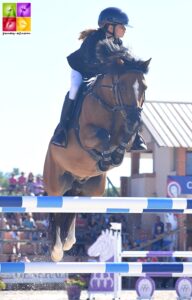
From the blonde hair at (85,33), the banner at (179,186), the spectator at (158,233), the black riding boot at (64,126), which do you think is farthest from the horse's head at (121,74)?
the banner at (179,186)

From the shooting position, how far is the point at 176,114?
2209 cm

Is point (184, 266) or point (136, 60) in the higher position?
point (136, 60)

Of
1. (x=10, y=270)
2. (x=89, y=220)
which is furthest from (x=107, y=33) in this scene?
(x=89, y=220)

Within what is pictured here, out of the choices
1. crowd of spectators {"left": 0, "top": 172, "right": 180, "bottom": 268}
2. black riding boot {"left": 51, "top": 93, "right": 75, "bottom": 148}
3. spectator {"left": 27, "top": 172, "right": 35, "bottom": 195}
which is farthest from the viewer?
spectator {"left": 27, "top": 172, "right": 35, "bottom": 195}

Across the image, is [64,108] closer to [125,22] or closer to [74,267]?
[125,22]

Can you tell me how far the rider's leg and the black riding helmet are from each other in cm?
66

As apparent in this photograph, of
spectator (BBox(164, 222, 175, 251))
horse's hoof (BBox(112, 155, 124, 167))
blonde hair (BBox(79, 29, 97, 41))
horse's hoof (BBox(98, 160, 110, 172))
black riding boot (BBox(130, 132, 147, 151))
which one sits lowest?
spectator (BBox(164, 222, 175, 251))

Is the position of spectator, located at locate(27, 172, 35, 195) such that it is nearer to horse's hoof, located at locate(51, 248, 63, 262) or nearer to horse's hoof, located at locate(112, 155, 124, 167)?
horse's hoof, located at locate(51, 248, 63, 262)

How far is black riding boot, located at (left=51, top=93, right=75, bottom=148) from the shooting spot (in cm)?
714

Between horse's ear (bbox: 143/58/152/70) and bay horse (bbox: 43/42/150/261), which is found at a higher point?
horse's ear (bbox: 143/58/152/70)

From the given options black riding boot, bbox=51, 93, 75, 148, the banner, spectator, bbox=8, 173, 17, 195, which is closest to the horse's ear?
black riding boot, bbox=51, 93, 75, 148

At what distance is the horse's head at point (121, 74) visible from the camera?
21.2 ft

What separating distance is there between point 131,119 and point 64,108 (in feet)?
4.07

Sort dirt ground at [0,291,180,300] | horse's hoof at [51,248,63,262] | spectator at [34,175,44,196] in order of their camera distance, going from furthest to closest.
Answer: spectator at [34,175,44,196], dirt ground at [0,291,180,300], horse's hoof at [51,248,63,262]
